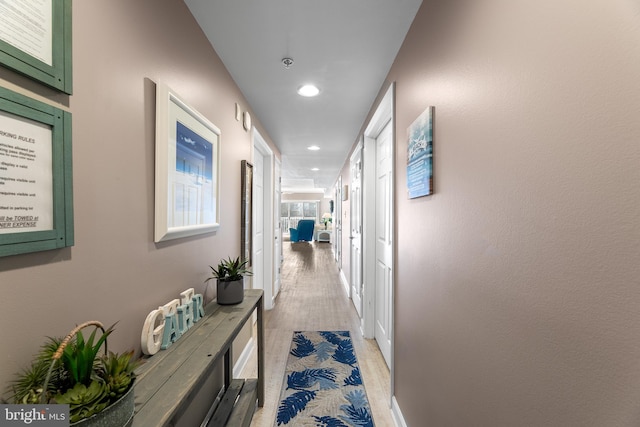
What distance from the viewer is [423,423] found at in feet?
4.46

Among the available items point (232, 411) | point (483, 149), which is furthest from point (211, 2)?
point (232, 411)

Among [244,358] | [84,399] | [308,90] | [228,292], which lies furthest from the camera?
[244,358]

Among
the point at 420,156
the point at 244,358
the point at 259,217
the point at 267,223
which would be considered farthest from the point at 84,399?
the point at 267,223

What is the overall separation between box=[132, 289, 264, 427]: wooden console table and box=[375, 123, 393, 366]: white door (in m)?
1.26

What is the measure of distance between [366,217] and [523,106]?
2.33 metres

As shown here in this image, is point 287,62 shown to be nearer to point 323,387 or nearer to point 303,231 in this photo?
point 323,387

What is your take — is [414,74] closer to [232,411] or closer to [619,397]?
[619,397]

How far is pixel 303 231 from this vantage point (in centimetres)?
1182

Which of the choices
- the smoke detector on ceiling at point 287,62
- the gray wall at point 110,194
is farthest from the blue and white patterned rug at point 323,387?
the smoke detector on ceiling at point 287,62

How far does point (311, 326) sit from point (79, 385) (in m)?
2.87

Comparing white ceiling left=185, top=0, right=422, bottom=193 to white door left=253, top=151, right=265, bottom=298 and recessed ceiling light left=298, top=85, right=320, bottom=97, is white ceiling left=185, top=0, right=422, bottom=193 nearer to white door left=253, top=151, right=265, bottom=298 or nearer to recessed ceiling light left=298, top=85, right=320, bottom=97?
recessed ceiling light left=298, top=85, right=320, bottom=97

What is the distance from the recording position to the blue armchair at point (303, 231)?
11664 millimetres

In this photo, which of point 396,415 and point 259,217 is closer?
point 396,415

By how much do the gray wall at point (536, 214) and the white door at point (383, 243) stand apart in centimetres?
119
